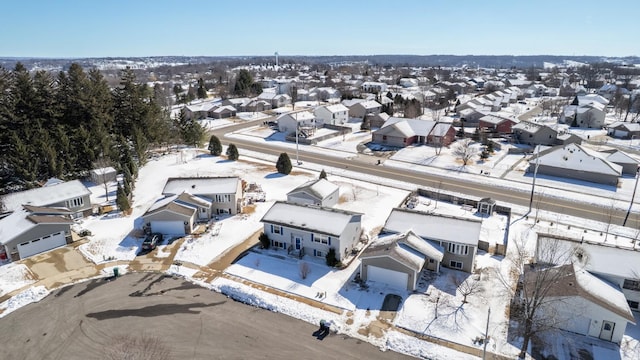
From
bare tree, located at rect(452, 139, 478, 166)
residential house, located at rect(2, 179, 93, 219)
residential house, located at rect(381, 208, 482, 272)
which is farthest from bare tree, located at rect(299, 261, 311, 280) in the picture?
bare tree, located at rect(452, 139, 478, 166)

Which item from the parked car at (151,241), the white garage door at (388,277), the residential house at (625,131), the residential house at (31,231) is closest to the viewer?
the white garage door at (388,277)

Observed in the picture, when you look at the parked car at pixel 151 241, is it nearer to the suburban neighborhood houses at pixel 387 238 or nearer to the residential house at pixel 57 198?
the suburban neighborhood houses at pixel 387 238

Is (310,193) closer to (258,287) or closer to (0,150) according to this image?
(258,287)

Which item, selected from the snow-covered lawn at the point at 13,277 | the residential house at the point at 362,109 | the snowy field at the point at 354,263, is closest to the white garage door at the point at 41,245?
the snow-covered lawn at the point at 13,277

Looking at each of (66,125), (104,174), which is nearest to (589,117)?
(104,174)

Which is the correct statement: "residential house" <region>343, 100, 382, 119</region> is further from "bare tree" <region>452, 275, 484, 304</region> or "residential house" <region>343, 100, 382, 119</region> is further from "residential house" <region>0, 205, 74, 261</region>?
"residential house" <region>0, 205, 74, 261</region>

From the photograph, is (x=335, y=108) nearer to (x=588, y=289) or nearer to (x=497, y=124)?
(x=497, y=124)
